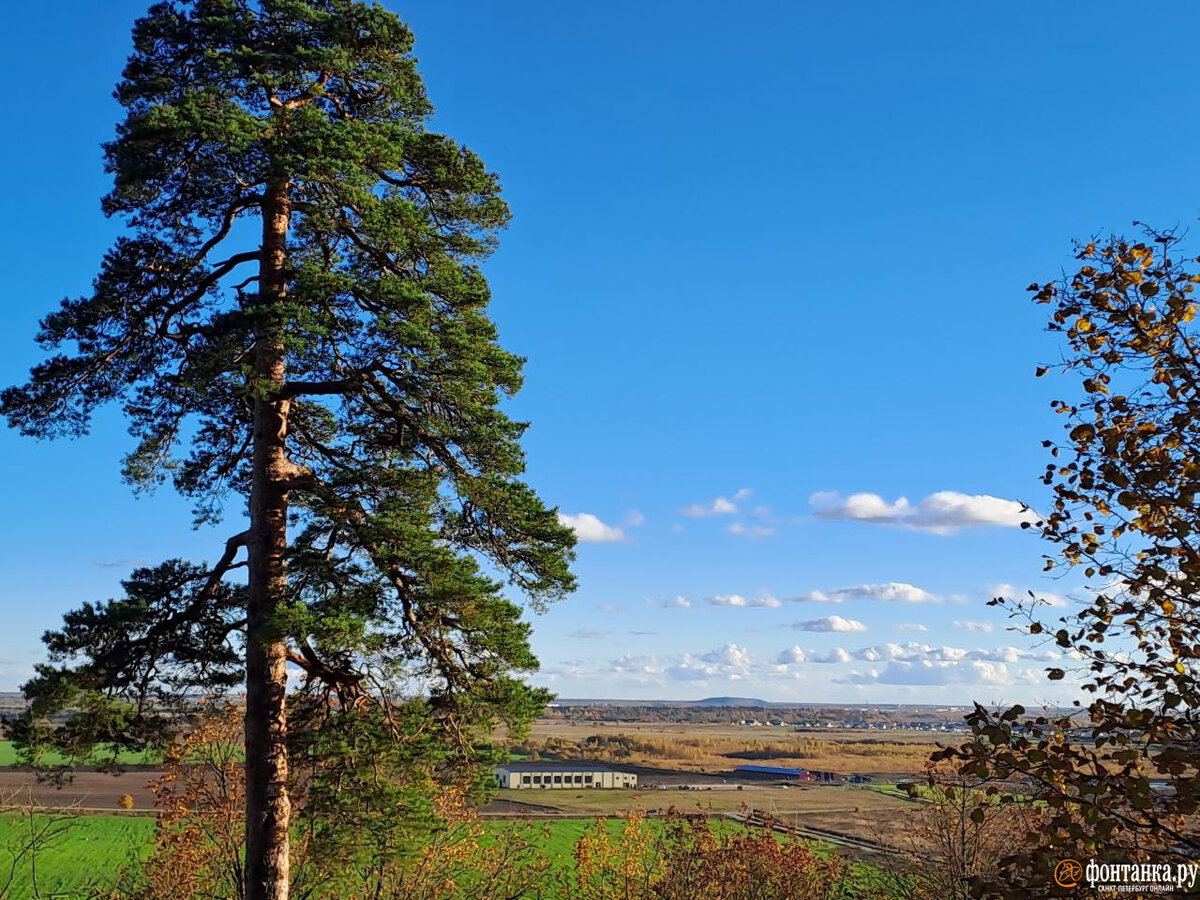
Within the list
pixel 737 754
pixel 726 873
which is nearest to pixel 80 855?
pixel 726 873

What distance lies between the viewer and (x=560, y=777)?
100125 mm

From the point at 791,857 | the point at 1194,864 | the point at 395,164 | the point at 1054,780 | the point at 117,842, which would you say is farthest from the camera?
the point at 117,842

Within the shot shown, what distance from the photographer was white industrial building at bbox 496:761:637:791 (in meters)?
96.2

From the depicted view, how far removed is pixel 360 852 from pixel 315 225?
8030 mm

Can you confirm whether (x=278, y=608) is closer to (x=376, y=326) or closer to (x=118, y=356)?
(x=376, y=326)

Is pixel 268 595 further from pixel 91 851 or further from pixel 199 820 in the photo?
pixel 91 851

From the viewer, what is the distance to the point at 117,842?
58.8m

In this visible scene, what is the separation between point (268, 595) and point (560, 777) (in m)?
94.8

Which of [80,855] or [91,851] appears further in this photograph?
[91,851]

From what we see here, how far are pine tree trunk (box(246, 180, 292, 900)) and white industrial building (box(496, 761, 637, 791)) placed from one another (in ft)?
287

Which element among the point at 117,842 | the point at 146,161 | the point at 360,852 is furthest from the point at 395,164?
the point at 117,842

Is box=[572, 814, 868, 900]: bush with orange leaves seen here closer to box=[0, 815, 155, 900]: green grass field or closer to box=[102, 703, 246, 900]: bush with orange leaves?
box=[102, 703, 246, 900]: bush with orange leaves

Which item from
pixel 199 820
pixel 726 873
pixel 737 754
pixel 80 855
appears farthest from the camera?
pixel 737 754

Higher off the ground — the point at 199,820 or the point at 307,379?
the point at 307,379
